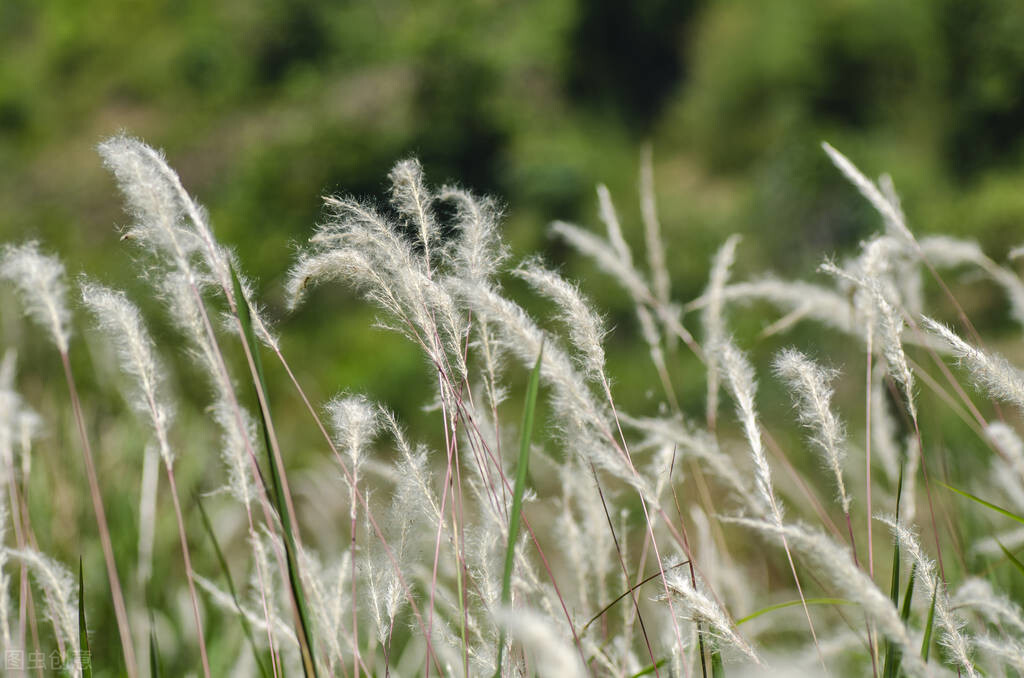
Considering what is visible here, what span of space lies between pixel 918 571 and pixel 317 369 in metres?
6.97

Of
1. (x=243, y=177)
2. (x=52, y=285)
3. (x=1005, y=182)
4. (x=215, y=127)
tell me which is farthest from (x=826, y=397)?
(x=215, y=127)

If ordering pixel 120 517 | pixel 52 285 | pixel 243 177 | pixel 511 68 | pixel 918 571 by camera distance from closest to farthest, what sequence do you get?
pixel 918 571, pixel 52 285, pixel 120 517, pixel 243 177, pixel 511 68

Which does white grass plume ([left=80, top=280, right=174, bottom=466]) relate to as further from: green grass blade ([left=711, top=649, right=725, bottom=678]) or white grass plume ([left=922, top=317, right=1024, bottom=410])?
white grass plume ([left=922, top=317, right=1024, bottom=410])

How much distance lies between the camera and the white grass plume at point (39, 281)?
67cm

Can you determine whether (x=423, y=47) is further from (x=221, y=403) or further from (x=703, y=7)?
(x=221, y=403)

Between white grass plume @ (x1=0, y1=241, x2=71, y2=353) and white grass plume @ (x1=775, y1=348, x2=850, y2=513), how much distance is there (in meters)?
0.65

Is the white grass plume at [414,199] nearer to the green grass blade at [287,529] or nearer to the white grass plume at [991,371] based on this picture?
the green grass blade at [287,529]

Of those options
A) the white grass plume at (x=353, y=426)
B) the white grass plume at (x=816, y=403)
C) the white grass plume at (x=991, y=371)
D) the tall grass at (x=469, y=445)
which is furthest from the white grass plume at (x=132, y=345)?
the white grass plume at (x=991, y=371)

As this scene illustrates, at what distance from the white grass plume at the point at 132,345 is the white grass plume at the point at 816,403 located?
0.55m

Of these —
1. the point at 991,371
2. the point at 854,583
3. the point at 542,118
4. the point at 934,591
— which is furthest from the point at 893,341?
the point at 542,118

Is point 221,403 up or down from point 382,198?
down

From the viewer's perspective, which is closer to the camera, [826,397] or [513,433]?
[826,397]

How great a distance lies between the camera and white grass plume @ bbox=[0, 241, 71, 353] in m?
0.67

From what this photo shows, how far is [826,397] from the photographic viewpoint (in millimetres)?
641
